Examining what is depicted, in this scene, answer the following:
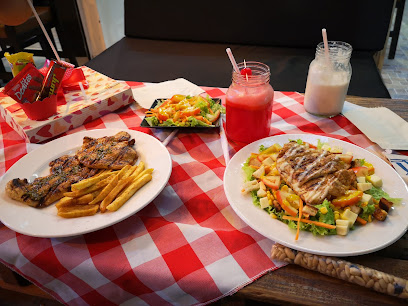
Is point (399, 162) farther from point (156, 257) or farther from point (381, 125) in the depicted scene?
point (156, 257)

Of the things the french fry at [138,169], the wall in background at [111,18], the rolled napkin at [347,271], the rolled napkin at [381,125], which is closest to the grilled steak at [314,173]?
the rolled napkin at [347,271]

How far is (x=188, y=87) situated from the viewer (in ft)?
6.16

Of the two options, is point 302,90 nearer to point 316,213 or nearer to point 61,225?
point 316,213

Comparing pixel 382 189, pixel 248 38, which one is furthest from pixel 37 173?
pixel 248 38

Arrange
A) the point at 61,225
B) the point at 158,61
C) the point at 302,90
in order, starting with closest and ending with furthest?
Answer: the point at 61,225 → the point at 302,90 → the point at 158,61

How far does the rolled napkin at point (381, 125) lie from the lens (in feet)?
4.38

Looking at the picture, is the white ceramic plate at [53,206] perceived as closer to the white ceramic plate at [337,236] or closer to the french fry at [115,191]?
the french fry at [115,191]

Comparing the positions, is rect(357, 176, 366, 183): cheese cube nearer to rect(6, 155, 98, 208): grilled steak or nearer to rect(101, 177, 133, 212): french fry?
rect(101, 177, 133, 212): french fry

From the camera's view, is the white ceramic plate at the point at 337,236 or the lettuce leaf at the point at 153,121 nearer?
the white ceramic plate at the point at 337,236

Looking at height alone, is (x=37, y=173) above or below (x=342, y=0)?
below

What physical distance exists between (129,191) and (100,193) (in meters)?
0.09

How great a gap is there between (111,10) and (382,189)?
412cm

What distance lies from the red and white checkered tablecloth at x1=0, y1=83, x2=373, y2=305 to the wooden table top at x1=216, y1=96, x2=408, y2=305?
3 cm

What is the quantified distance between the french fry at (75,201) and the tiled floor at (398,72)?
3.84 metres
